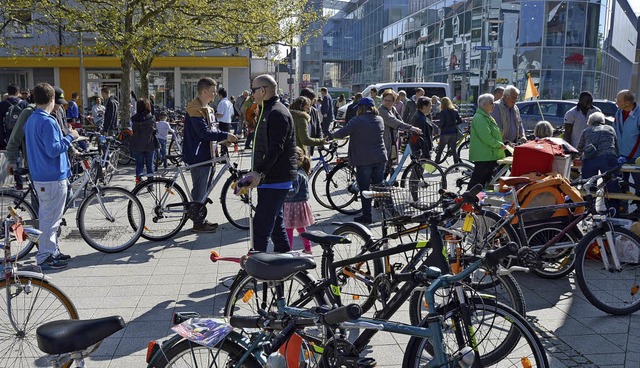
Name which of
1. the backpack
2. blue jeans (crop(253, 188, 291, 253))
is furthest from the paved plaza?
the backpack

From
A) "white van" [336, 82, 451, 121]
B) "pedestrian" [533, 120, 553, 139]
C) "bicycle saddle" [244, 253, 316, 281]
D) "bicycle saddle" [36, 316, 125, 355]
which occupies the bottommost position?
"bicycle saddle" [36, 316, 125, 355]

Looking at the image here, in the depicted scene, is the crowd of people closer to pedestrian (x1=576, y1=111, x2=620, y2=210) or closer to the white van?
pedestrian (x1=576, y1=111, x2=620, y2=210)

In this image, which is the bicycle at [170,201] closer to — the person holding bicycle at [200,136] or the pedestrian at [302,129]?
the person holding bicycle at [200,136]

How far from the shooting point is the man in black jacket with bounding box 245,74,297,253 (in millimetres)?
5148

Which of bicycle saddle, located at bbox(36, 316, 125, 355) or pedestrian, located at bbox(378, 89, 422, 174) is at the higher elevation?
pedestrian, located at bbox(378, 89, 422, 174)

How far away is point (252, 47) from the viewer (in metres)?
17.6

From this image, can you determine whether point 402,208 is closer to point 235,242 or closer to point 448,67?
point 235,242

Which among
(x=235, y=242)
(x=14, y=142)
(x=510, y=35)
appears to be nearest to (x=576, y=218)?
(x=235, y=242)

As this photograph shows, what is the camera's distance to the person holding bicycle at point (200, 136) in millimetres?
7652

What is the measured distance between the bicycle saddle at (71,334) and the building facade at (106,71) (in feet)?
94.3

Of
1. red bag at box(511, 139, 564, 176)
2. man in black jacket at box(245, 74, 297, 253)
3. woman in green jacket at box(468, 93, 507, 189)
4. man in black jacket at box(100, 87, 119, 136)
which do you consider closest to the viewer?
man in black jacket at box(245, 74, 297, 253)

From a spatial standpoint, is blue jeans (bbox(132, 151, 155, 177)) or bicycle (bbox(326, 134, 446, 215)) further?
blue jeans (bbox(132, 151, 155, 177))

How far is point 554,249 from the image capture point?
5.77 metres

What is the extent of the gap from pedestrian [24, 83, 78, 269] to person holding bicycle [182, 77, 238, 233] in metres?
1.71
